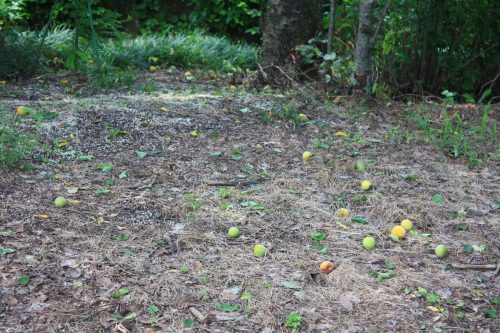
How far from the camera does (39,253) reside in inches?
116

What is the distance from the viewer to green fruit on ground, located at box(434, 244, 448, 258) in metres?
3.12

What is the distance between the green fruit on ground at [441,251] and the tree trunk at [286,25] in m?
3.21

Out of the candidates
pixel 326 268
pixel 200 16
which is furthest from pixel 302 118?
pixel 200 16

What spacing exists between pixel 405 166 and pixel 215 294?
199 cm

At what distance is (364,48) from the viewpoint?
208 inches

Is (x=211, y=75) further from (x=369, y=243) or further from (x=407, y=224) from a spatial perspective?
(x=369, y=243)

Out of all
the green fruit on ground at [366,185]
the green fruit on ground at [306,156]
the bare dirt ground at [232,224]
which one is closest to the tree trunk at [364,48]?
the bare dirt ground at [232,224]

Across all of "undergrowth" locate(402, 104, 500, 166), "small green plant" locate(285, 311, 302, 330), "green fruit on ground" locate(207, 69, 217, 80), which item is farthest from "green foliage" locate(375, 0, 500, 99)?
"small green plant" locate(285, 311, 302, 330)

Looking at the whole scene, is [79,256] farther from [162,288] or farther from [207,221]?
[207,221]

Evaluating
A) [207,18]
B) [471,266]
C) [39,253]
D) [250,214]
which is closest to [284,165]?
[250,214]

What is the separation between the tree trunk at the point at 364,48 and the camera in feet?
17.1

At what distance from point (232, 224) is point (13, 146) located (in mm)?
1572

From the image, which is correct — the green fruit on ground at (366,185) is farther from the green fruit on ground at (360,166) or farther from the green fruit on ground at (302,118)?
the green fruit on ground at (302,118)

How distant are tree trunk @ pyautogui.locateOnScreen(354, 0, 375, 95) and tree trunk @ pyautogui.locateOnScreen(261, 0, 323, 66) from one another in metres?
0.77
